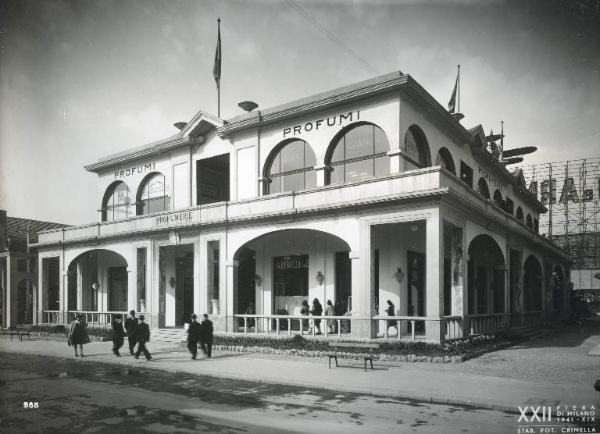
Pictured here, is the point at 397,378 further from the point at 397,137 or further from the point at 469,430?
the point at 397,137

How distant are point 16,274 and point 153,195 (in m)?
12.9

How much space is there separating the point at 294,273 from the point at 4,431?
15844 millimetres

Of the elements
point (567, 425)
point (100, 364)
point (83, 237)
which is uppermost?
point (83, 237)

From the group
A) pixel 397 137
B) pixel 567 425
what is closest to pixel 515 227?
pixel 397 137

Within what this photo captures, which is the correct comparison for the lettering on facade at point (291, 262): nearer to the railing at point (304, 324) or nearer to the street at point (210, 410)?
the railing at point (304, 324)

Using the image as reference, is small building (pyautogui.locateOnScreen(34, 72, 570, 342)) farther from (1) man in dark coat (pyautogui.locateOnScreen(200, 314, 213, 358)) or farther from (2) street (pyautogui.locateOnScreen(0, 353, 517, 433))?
(2) street (pyautogui.locateOnScreen(0, 353, 517, 433))

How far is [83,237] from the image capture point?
29.2 m

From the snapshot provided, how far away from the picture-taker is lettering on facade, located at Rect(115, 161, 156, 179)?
29.1 m

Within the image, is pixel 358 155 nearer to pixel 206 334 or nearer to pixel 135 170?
pixel 206 334

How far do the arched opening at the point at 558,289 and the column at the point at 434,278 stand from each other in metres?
28.0

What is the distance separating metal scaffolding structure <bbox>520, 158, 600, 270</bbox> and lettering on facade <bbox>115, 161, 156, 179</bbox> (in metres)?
25.5

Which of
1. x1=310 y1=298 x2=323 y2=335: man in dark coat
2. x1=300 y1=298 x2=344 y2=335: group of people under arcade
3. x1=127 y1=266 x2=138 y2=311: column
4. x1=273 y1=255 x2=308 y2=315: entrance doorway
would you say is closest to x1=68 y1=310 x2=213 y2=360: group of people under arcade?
x1=300 y1=298 x2=344 y2=335: group of people under arcade

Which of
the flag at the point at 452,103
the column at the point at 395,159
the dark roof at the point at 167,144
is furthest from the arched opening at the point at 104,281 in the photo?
the flag at the point at 452,103

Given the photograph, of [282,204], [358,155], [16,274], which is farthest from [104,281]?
[358,155]
